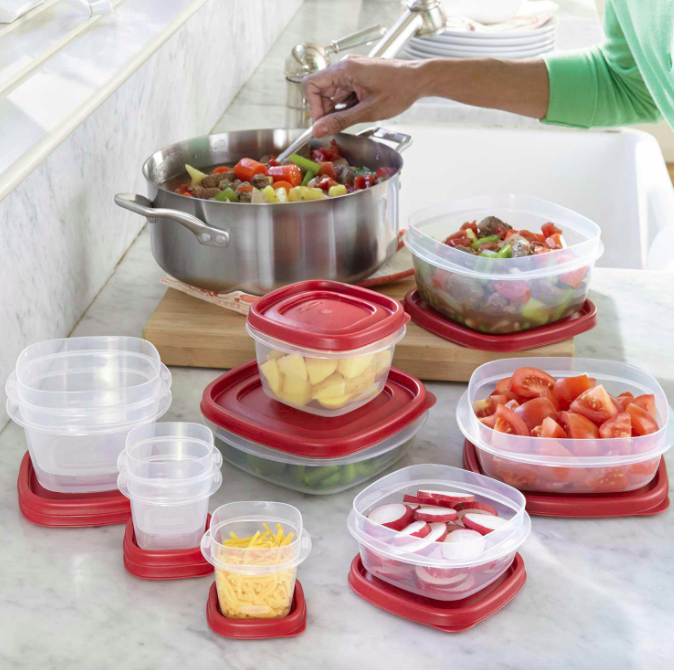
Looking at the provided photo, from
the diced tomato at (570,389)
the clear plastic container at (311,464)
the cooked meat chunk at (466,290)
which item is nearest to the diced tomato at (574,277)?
the cooked meat chunk at (466,290)

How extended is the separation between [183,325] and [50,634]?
52 cm

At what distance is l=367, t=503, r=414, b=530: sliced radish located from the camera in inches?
31.5

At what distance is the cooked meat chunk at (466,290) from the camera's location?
1.16 m

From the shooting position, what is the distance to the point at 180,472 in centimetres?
83

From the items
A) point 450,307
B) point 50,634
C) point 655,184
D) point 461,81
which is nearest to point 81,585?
point 50,634

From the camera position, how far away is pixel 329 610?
2.58 ft

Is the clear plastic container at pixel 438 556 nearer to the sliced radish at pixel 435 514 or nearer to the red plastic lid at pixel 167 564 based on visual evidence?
the sliced radish at pixel 435 514

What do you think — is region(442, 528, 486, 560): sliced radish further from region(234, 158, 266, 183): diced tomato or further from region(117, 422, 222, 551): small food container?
region(234, 158, 266, 183): diced tomato

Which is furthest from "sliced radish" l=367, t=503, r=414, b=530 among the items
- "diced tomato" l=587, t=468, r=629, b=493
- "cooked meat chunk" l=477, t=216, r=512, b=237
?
"cooked meat chunk" l=477, t=216, r=512, b=237

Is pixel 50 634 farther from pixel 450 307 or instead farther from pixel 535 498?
pixel 450 307

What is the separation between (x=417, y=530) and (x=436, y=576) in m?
0.04

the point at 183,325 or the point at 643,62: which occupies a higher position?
the point at 643,62

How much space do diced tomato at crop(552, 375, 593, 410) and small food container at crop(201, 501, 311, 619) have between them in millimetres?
349

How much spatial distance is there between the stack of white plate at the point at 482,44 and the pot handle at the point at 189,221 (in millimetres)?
1151
